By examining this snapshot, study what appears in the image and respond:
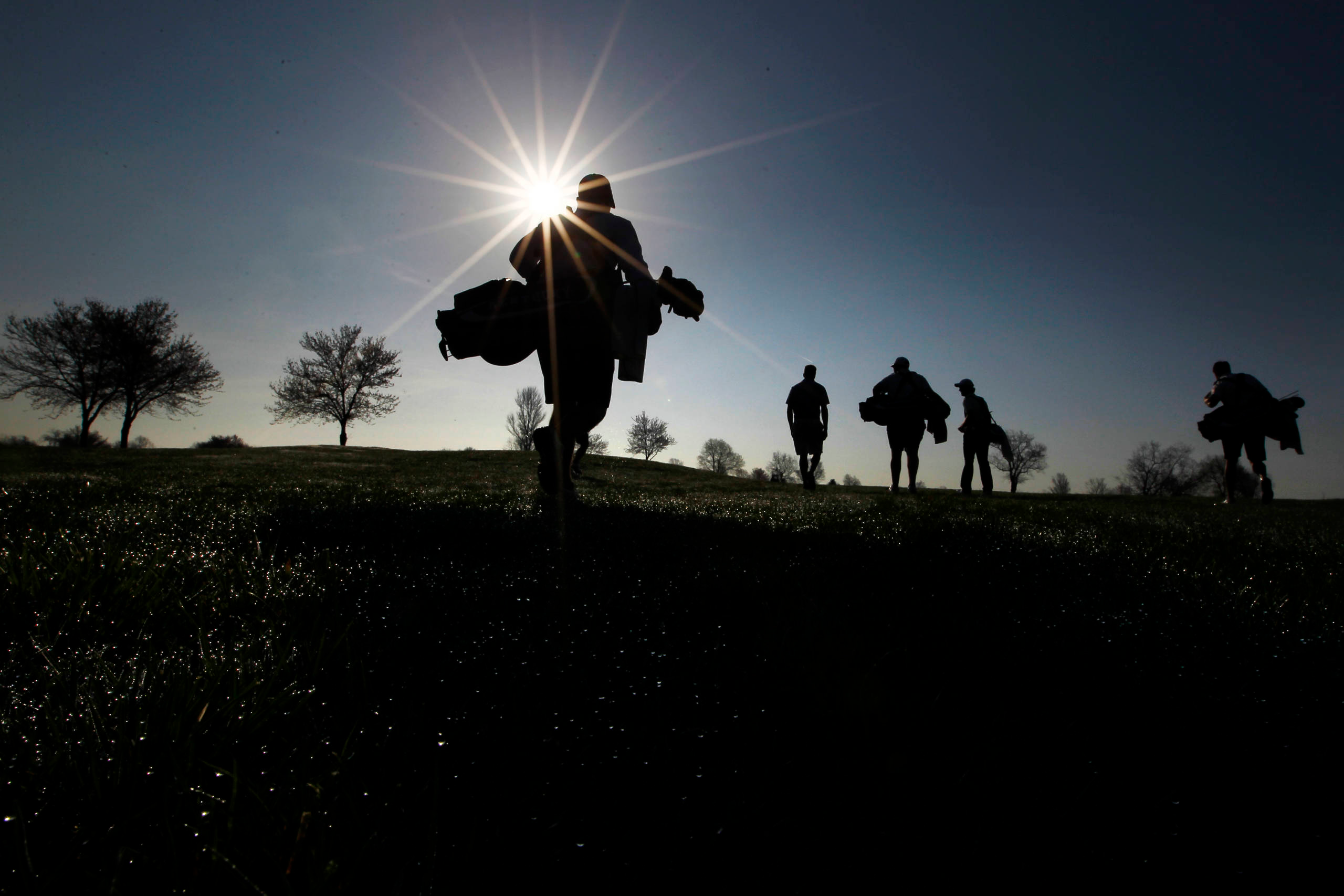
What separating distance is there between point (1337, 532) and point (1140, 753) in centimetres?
719

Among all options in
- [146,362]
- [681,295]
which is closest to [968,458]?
[681,295]

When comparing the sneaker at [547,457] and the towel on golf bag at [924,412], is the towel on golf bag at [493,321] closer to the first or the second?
the sneaker at [547,457]

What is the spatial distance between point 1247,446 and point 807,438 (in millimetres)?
8903

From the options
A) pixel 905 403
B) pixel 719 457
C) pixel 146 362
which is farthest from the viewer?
pixel 719 457

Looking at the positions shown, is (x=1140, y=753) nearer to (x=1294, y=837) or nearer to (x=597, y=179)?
(x=1294, y=837)

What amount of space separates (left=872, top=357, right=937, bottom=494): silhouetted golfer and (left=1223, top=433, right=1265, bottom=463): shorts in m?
5.93

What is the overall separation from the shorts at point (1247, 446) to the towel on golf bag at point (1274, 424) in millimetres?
70

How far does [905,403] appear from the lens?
13070mm

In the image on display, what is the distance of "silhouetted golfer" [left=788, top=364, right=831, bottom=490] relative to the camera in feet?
45.7

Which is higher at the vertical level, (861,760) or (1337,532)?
(1337,532)

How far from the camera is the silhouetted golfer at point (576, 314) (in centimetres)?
548

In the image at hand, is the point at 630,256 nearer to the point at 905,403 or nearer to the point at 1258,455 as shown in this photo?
the point at 905,403

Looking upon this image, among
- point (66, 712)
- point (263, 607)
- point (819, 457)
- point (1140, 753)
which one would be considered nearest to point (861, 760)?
point (1140, 753)

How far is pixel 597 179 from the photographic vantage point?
6145 millimetres
